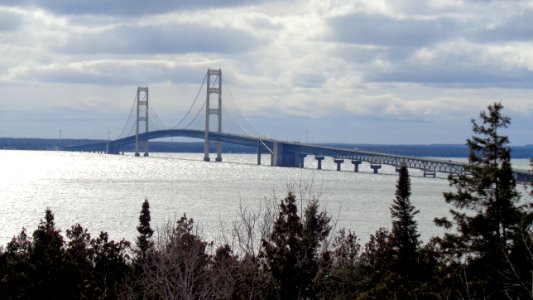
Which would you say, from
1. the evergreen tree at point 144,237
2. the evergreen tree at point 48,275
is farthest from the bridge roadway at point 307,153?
the evergreen tree at point 48,275

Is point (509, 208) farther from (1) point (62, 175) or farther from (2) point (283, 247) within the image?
(1) point (62, 175)

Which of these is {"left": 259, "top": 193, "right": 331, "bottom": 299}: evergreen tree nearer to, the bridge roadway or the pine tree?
the pine tree

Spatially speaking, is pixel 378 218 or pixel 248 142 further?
pixel 248 142

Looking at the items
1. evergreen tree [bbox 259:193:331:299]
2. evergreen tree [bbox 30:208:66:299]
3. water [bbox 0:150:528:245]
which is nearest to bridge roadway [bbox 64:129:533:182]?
water [bbox 0:150:528:245]

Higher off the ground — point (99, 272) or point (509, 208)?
point (509, 208)

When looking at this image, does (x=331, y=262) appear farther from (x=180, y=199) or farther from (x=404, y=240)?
(x=180, y=199)

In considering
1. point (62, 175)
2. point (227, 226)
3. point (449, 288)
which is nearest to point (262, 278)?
point (449, 288)

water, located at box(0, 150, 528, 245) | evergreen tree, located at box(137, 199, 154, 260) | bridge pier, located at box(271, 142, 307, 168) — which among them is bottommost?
water, located at box(0, 150, 528, 245)
